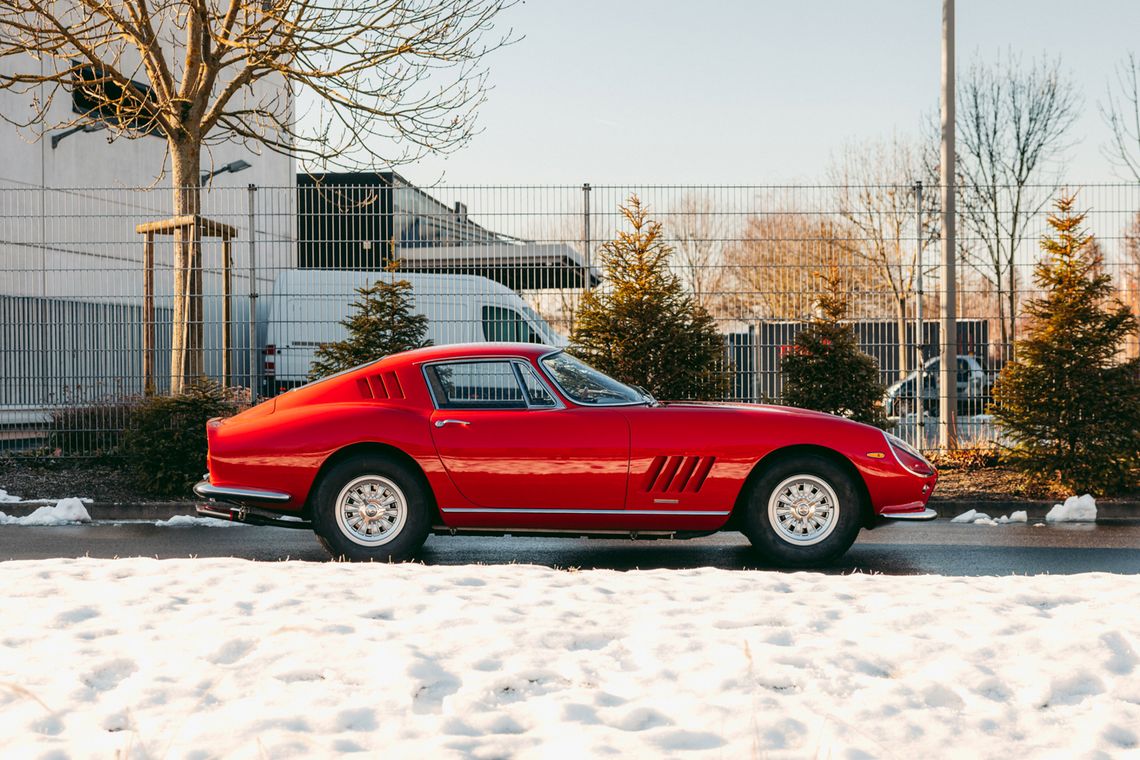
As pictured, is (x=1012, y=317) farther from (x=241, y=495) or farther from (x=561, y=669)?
(x=561, y=669)

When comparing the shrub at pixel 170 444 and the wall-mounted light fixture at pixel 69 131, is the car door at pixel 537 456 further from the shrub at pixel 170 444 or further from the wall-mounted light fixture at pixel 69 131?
the wall-mounted light fixture at pixel 69 131

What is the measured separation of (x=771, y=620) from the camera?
14.8 ft

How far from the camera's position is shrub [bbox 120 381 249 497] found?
35.1 feet

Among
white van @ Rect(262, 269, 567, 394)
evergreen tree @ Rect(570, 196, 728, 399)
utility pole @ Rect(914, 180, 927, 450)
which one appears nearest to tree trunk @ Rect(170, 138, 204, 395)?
white van @ Rect(262, 269, 567, 394)

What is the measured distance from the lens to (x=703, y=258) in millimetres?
12773

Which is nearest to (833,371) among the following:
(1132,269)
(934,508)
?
(934,508)

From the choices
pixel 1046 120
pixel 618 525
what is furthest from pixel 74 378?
pixel 1046 120

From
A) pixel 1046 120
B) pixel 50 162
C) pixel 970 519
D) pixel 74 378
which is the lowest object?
pixel 970 519

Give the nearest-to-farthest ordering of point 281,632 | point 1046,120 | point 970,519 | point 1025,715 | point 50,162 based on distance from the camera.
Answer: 1. point 1025,715
2. point 281,632
3. point 970,519
4. point 50,162
5. point 1046,120

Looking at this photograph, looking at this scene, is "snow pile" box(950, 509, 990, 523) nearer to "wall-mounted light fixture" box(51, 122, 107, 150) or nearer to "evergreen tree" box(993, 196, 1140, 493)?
"evergreen tree" box(993, 196, 1140, 493)

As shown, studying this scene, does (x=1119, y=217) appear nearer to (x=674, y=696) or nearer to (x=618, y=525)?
(x=618, y=525)

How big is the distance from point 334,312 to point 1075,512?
776 cm

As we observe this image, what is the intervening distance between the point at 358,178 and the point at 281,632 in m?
31.7

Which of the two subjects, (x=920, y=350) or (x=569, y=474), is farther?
(x=920, y=350)
